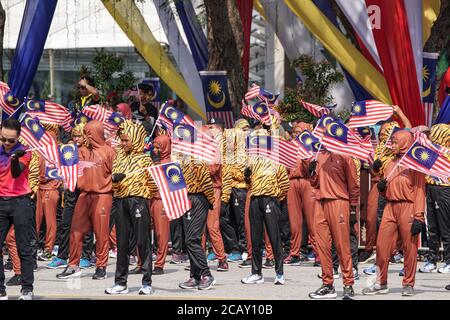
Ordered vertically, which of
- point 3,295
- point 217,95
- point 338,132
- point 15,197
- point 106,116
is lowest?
point 3,295

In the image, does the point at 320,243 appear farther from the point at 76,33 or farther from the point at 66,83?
the point at 66,83

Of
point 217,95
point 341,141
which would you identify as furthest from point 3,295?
point 217,95

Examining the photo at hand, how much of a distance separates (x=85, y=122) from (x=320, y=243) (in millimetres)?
4480

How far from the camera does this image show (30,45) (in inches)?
806

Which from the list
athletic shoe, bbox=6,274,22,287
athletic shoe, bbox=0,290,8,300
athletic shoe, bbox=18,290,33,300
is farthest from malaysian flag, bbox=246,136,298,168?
athletic shoe, bbox=0,290,8,300

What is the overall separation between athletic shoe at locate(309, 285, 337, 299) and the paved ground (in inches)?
8.2

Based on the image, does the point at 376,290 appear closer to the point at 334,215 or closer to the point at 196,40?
the point at 334,215

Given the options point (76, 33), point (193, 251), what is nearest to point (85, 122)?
point (193, 251)

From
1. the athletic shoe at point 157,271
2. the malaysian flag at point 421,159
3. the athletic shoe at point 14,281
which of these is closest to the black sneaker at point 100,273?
the athletic shoe at point 157,271

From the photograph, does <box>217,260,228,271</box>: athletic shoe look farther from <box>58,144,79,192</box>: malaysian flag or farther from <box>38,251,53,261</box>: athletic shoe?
<box>58,144,79,192</box>: malaysian flag

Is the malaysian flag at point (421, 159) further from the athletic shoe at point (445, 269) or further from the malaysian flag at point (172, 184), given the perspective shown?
the athletic shoe at point (445, 269)

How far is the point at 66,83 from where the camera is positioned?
104 feet

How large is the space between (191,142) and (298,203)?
11.2 feet

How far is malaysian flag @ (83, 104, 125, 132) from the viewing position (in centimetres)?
1440
